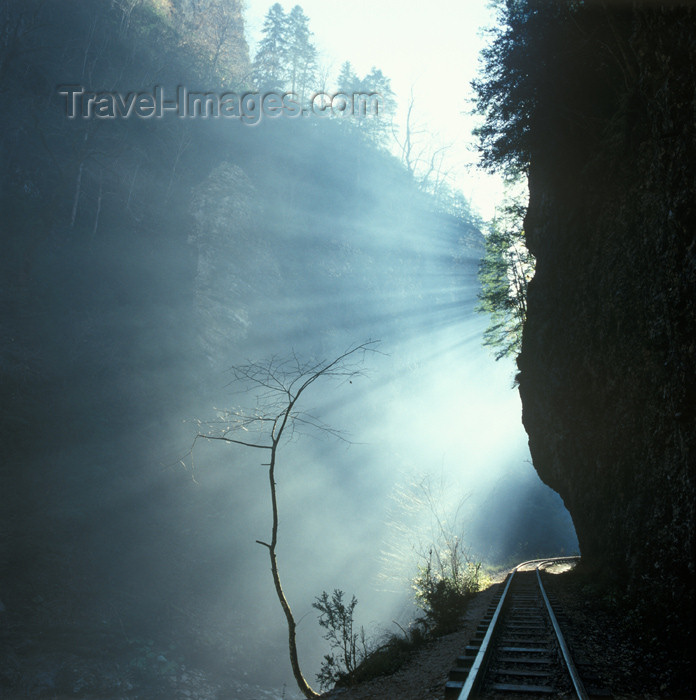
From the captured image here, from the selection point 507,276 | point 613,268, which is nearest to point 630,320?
point 613,268

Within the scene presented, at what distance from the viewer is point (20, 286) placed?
19969 millimetres

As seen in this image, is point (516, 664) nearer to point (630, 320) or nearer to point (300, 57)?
point (630, 320)

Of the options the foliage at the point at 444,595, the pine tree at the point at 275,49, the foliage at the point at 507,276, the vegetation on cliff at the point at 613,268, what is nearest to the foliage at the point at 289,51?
the pine tree at the point at 275,49

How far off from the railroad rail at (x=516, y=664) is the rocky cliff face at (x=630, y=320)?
1.59 meters

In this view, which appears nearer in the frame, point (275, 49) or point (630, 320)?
point (630, 320)

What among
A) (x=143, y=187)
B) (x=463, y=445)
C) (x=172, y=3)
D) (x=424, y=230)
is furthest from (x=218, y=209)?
(x=463, y=445)

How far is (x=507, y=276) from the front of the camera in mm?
23812

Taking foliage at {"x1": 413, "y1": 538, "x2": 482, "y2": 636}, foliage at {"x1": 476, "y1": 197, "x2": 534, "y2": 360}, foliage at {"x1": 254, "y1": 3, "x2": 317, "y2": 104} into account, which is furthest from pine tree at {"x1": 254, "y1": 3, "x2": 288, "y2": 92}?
foliage at {"x1": 413, "y1": 538, "x2": 482, "y2": 636}

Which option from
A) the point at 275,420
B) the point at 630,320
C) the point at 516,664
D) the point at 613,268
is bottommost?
the point at 516,664

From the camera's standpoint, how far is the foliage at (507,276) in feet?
75.0

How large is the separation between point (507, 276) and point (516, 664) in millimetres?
21107

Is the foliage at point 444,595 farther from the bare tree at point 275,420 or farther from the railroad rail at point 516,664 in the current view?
→ the bare tree at point 275,420

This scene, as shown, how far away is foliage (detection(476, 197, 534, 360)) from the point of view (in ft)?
75.0

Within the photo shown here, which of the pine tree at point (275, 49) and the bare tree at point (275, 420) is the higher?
the pine tree at point (275, 49)
